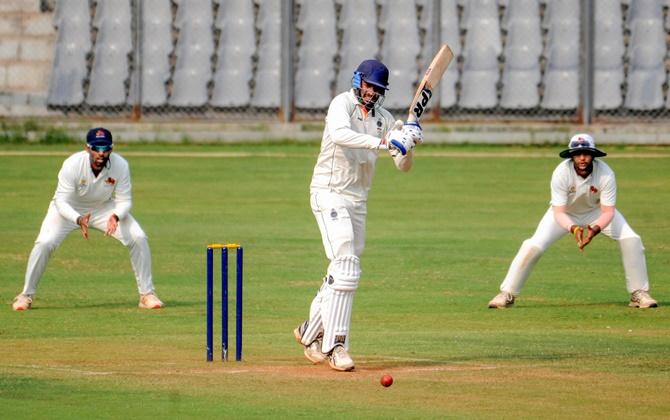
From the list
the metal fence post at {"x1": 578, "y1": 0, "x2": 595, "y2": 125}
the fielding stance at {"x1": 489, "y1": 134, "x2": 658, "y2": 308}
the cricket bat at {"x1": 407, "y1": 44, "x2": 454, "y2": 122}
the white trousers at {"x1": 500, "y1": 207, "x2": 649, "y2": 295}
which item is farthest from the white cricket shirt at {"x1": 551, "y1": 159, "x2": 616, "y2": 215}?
the metal fence post at {"x1": 578, "y1": 0, "x2": 595, "y2": 125}

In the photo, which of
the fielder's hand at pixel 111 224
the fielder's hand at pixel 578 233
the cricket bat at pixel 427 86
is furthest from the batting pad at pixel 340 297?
the fielder's hand at pixel 111 224

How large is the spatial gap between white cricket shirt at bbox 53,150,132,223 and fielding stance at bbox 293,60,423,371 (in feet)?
12.2

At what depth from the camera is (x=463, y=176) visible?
23.0 m

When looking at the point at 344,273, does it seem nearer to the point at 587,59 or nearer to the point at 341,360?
the point at 341,360

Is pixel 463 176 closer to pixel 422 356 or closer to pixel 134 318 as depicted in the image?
pixel 134 318

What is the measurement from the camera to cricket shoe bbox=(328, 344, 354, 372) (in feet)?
31.4

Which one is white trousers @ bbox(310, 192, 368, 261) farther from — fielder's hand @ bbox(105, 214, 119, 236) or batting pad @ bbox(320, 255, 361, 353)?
fielder's hand @ bbox(105, 214, 119, 236)

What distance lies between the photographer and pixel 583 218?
13.3m

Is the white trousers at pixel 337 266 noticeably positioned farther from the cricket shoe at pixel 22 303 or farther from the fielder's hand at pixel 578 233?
the cricket shoe at pixel 22 303

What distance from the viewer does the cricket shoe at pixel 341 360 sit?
9570mm

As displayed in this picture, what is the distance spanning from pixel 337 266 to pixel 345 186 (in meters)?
0.60

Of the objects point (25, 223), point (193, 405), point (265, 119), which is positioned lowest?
point (193, 405)

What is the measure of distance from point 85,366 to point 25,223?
31.9ft

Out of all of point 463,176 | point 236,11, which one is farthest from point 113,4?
point 463,176
